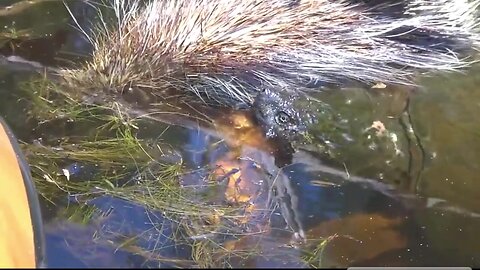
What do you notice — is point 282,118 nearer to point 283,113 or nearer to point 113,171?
point 283,113

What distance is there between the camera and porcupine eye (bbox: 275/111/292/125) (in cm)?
171

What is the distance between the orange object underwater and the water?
0.15 m

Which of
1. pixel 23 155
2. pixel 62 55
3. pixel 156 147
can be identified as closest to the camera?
pixel 23 155

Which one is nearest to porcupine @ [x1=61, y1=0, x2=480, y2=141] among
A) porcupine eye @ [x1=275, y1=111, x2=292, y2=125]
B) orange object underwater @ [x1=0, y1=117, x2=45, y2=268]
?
porcupine eye @ [x1=275, y1=111, x2=292, y2=125]

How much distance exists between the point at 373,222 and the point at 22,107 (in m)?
0.91

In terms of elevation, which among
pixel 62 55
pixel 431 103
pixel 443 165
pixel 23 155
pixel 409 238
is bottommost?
pixel 409 238

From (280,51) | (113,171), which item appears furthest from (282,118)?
(113,171)

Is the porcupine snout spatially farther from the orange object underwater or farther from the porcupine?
the orange object underwater

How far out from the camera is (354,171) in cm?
168

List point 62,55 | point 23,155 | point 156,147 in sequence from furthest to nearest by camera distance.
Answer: point 62,55, point 156,147, point 23,155

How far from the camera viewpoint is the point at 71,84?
1.74 metres

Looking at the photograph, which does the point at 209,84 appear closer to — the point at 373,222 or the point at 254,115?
the point at 254,115

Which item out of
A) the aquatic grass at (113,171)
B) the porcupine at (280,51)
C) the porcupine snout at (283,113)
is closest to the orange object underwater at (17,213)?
the aquatic grass at (113,171)

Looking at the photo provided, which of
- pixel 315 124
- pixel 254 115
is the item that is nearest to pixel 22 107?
pixel 254 115
